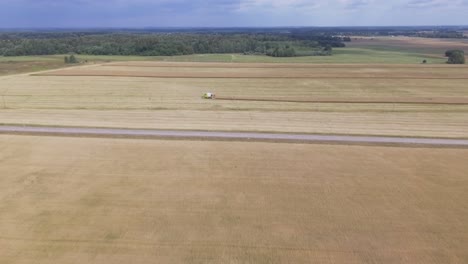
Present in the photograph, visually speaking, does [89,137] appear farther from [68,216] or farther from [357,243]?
[357,243]

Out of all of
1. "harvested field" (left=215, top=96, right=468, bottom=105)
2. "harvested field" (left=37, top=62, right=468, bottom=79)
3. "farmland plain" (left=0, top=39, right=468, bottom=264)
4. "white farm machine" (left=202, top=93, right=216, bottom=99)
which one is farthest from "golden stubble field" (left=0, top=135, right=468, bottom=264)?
"harvested field" (left=37, top=62, right=468, bottom=79)

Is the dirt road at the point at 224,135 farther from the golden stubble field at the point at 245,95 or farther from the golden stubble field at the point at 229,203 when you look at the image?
the golden stubble field at the point at 229,203

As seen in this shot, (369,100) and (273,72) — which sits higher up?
(273,72)

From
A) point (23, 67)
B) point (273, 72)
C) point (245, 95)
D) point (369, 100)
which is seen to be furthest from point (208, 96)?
point (23, 67)

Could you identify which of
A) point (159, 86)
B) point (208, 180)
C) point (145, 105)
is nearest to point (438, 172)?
point (208, 180)

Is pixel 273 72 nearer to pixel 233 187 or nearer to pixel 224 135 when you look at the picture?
pixel 224 135
